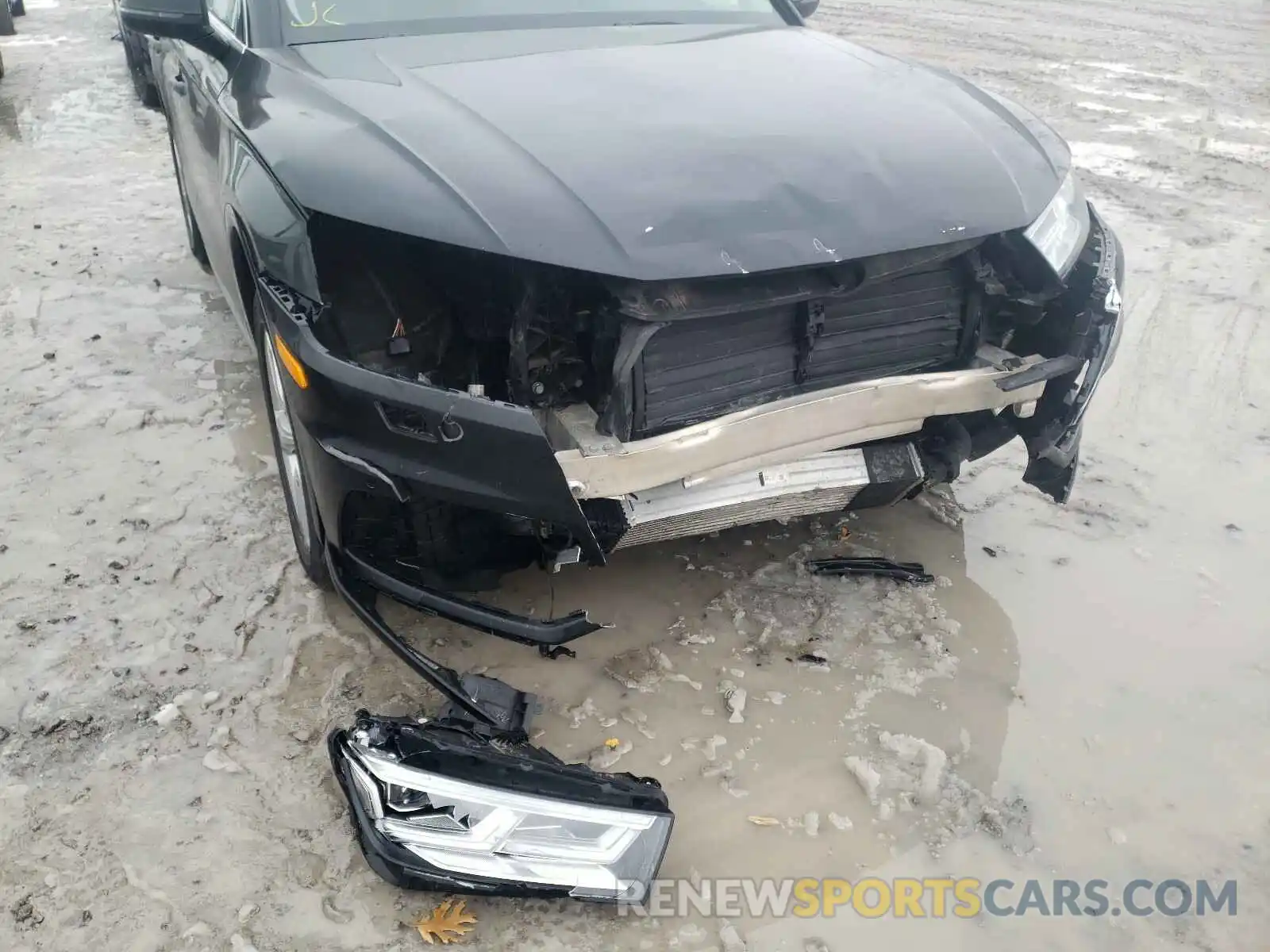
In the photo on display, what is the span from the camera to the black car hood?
76.5 inches

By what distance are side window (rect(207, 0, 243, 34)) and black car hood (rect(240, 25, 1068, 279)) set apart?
263 mm

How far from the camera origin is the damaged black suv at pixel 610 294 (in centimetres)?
195

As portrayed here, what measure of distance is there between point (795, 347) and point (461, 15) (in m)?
1.53

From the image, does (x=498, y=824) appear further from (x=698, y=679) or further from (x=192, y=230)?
(x=192, y=230)

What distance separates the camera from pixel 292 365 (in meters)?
2.04

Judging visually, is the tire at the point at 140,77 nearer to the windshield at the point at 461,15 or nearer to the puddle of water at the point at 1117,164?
the windshield at the point at 461,15

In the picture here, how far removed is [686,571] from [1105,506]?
1461 mm

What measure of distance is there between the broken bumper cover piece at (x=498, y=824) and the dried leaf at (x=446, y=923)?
8cm

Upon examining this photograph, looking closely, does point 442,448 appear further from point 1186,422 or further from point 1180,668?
point 1186,422

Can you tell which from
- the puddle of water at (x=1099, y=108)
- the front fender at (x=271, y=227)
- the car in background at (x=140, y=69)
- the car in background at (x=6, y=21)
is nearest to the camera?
the front fender at (x=271, y=227)

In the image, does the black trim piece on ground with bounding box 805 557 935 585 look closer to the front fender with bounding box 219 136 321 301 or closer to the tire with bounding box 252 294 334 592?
the tire with bounding box 252 294 334 592

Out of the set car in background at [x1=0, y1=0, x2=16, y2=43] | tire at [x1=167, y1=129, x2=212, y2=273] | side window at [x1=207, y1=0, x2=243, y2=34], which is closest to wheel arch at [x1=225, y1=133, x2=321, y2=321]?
side window at [x1=207, y1=0, x2=243, y2=34]

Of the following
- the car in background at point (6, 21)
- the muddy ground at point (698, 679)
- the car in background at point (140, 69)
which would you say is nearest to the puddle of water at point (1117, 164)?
the muddy ground at point (698, 679)

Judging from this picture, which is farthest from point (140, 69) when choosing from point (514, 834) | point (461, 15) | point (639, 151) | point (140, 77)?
point (514, 834)
